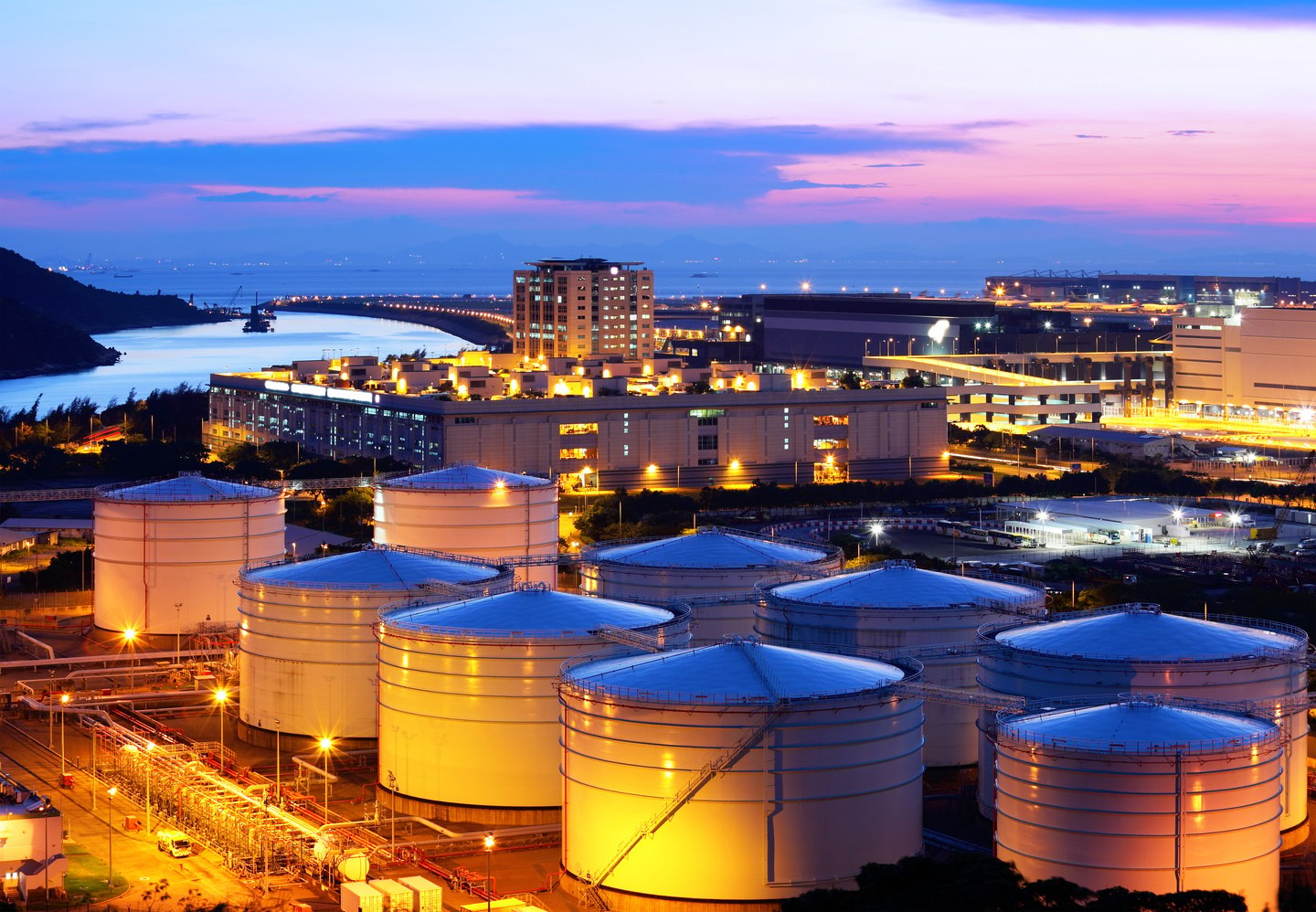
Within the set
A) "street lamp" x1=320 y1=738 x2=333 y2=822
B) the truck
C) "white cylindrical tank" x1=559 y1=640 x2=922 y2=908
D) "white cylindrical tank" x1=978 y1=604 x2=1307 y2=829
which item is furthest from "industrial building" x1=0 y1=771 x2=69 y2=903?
"white cylindrical tank" x1=978 y1=604 x2=1307 y2=829

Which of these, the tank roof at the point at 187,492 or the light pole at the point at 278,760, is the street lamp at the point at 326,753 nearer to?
the light pole at the point at 278,760

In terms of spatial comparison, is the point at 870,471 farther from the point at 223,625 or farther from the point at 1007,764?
the point at 1007,764

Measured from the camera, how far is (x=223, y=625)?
3400 cm

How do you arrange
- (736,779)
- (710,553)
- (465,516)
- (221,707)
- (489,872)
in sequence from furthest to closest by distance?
(465,516)
(710,553)
(221,707)
(489,872)
(736,779)

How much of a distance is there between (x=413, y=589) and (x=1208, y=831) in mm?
11853

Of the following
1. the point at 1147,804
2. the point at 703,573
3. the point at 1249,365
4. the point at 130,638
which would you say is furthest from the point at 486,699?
the point at 1249,365

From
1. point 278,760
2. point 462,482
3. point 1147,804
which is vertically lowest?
point 278,760

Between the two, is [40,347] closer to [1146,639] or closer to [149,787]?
[149,787]

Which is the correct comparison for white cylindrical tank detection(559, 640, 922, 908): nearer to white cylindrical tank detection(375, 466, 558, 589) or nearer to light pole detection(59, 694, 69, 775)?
light pole detection(59, 694, 69, 775)

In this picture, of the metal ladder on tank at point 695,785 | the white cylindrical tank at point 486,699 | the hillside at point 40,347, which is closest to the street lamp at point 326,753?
the white cylindrical tank at point 486,699

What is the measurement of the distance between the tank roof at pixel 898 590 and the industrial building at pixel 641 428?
26866 mm

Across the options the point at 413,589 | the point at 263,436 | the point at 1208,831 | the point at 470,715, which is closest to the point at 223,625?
the point at 413,589

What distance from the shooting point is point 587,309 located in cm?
9812

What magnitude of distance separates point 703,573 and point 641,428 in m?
29.0
